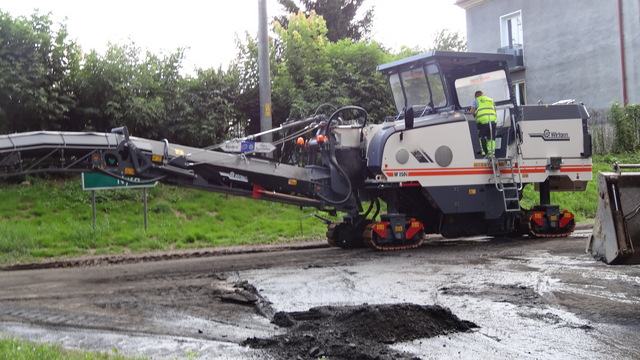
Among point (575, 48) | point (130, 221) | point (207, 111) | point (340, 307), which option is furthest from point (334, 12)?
point (340, 307)

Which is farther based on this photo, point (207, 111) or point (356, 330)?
point (207, 111)

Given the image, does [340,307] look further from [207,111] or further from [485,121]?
[207,111]

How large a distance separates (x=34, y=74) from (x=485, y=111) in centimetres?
1055

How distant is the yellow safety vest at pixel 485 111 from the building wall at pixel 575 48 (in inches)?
522

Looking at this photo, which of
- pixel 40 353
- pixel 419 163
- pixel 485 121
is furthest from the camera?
pixel 485 121

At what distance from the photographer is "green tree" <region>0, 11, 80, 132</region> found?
15.7 meters

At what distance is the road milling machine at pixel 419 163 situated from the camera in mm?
11055

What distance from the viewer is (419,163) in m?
11.9

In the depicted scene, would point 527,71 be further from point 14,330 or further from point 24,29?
point 14,330

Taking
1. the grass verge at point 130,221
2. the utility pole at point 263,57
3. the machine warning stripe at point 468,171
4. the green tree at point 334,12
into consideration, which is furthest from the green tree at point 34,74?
the green tree at point 334,12

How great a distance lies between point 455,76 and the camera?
12.7 meters

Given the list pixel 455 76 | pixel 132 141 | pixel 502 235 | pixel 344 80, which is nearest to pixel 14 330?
pixel 132 141

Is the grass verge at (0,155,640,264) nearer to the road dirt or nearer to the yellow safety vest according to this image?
the road dirt

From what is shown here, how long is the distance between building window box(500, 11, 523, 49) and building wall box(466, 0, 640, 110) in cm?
22
